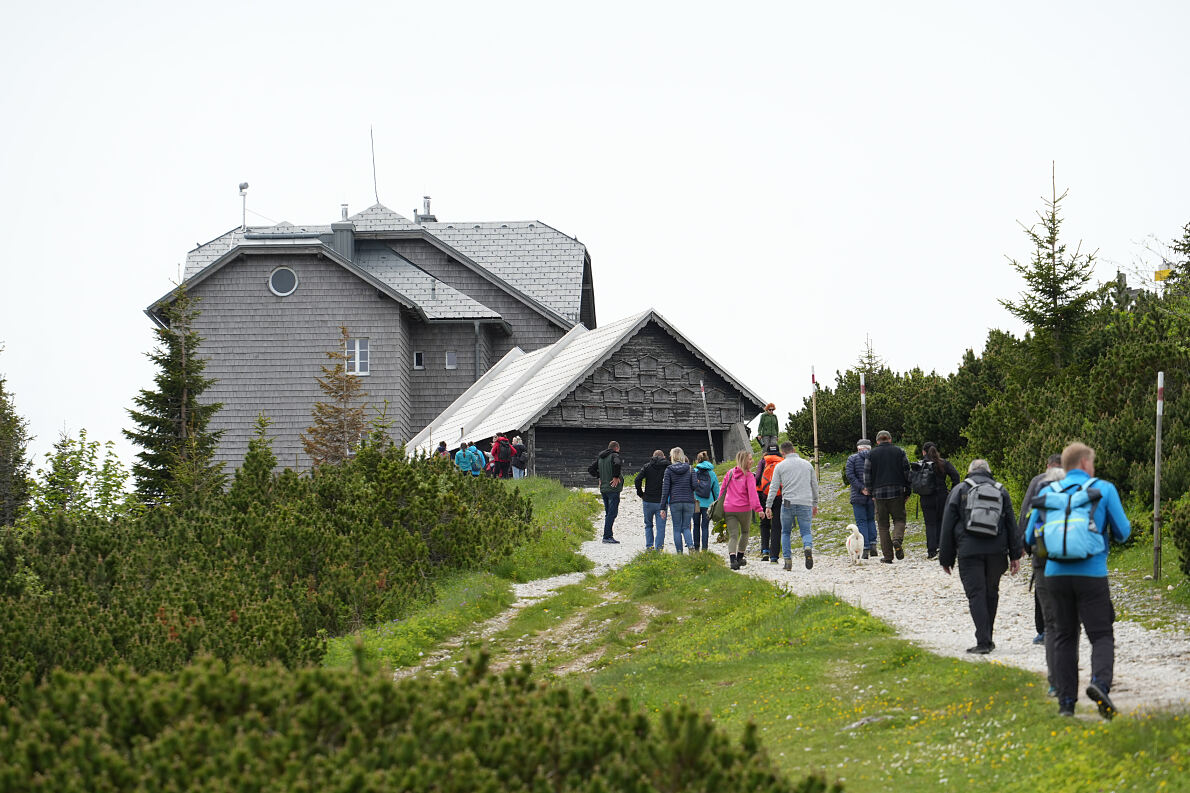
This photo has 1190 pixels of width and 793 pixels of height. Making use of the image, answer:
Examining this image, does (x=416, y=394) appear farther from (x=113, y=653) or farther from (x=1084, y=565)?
(x=1084, y=565)

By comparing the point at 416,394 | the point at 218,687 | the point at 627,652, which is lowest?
the point at 627,652

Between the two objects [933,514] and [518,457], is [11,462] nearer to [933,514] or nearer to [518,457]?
[518,457]

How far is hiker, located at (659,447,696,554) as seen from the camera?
20812 millimetres

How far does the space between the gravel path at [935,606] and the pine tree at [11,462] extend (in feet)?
133

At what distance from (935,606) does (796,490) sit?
330cm

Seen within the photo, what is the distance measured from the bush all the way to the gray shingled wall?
41.8 meters

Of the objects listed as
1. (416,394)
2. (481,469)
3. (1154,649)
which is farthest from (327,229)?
(1154,649)

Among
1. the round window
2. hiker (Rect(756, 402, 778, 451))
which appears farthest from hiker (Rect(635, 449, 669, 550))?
the round window

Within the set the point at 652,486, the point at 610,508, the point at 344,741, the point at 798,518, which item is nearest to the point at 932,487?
the point at 798,518

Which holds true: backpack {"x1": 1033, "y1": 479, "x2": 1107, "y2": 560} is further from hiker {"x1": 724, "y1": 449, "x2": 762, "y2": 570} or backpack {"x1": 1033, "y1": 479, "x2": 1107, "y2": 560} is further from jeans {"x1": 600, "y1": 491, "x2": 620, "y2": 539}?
jeans {"x1": 600, "y1": 491, "x2": 620, "y2": 539}

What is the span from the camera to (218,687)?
272 inches

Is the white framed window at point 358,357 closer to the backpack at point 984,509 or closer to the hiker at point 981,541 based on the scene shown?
the hiker at point 981,541

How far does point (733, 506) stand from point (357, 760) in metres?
13.3

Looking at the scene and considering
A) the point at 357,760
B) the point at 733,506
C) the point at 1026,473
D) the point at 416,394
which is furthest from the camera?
the point at 416,394
